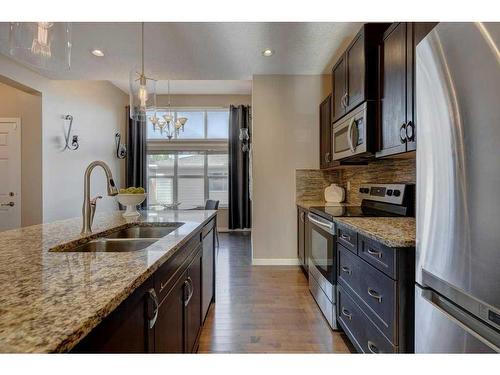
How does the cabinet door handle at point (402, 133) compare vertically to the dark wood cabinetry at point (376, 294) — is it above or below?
above

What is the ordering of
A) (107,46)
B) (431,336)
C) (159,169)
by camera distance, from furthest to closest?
(159,169) < (107,46) < (431,336)

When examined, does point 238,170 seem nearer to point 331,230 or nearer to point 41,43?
point 331,230

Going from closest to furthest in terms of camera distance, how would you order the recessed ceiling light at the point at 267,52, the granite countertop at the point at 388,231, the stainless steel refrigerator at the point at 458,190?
the stainless steel refrigerator at the point at 458,190, the granite countertop at the point at 388,231, the recessed ceiling light at the point at 267,52

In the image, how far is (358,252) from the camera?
5.25ft

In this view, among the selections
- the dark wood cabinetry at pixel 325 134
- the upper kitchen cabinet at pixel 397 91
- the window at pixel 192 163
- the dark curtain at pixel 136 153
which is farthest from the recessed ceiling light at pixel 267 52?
the dark curtain at pixel 136 153

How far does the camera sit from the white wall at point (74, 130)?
12.5ft

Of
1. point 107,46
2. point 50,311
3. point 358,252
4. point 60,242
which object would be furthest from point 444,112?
point 107,46

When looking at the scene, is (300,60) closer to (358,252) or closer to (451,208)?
(358,252)

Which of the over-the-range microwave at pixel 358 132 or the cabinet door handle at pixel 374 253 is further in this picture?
the over-the-range microwave at pixel 358 132

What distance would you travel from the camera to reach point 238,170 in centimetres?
617

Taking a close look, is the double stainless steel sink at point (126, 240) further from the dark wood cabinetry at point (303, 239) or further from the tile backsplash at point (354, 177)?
the tile backsplash at point (354, 177)

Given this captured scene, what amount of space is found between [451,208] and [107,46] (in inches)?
140

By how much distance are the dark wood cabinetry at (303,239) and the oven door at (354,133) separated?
38.2 inches
